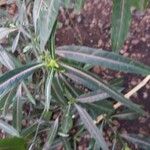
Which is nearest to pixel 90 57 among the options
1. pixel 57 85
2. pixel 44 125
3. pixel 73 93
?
pixel 57 85

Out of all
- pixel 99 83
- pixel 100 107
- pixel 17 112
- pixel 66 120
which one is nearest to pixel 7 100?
pixel 17 112

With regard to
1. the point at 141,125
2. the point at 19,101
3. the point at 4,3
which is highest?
the point at 4,3

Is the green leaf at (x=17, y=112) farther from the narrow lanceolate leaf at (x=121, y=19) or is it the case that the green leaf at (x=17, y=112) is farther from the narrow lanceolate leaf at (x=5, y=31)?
the narrow lanceolate leaf at (x=121, y=19)

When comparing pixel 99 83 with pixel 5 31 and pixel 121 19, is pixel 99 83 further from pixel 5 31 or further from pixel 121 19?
pixel 5 31

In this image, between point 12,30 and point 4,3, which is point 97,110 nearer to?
point 12,30

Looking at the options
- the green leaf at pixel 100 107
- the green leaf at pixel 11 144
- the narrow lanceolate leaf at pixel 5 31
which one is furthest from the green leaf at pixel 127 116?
the green leaf at pixel 11 144
